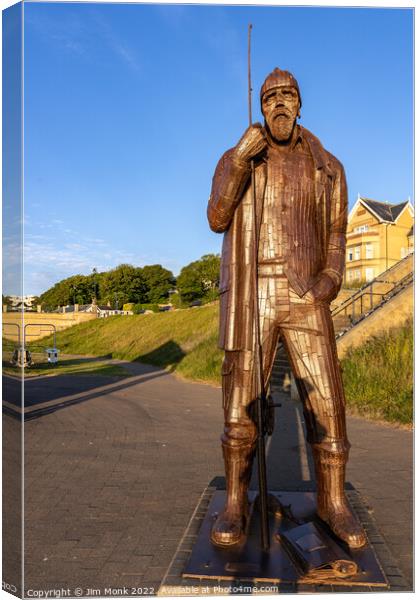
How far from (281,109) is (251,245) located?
2.96 feet

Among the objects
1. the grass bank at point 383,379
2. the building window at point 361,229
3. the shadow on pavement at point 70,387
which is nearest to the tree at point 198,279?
the building window at point 361,229

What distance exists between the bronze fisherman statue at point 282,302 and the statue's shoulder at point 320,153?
27 millimetres

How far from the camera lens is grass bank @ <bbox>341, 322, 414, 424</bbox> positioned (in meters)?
8.08

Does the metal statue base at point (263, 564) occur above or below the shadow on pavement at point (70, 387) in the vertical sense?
above

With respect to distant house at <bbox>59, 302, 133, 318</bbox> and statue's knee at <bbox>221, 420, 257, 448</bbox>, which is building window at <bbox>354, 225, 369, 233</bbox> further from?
statue's knee at <bbox>221, 420, 257, 448</bbox>

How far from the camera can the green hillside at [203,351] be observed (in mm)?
8414

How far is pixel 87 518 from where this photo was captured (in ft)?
13.4

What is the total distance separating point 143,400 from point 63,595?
26.5ft

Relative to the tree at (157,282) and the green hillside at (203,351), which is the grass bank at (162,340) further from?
the tree at (157,282)

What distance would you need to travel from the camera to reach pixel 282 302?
3.12 meters

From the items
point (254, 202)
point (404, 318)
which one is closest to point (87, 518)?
point (254, 202)

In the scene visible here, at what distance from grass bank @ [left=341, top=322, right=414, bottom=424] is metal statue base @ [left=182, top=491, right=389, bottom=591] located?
17.1 feet

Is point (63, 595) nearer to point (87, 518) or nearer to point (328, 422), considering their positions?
point (87, 518)

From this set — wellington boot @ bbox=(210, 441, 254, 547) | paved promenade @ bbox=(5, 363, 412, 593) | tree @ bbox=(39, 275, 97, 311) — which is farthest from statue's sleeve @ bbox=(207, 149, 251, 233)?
tree @ bbox=(39, 275, 97, 311)
